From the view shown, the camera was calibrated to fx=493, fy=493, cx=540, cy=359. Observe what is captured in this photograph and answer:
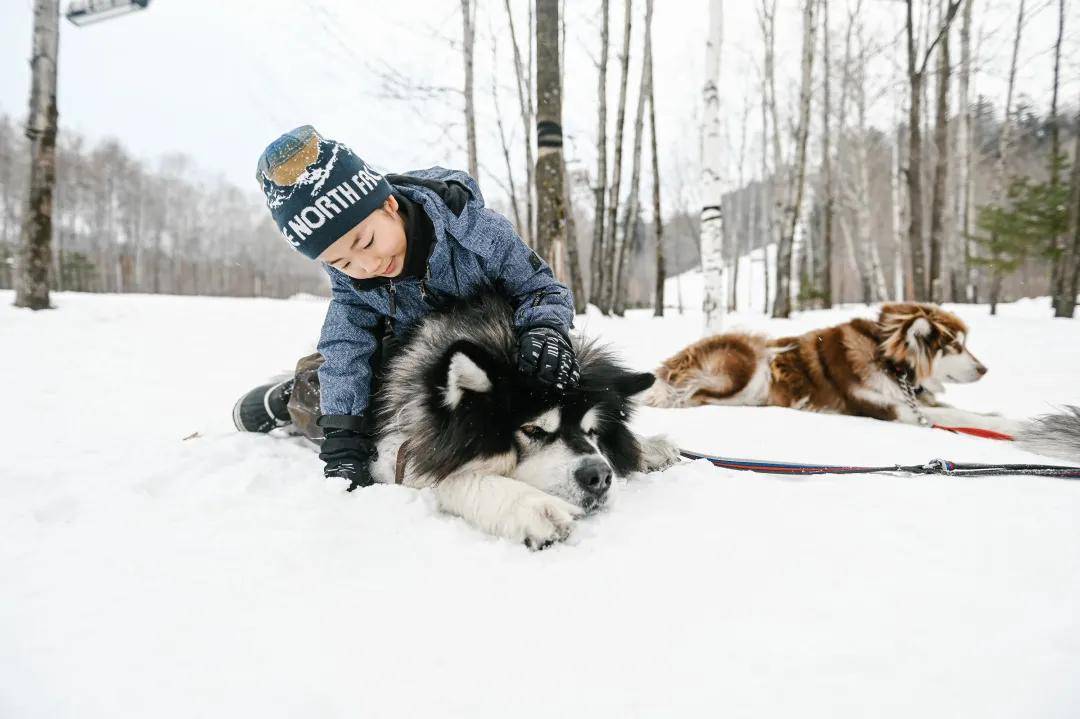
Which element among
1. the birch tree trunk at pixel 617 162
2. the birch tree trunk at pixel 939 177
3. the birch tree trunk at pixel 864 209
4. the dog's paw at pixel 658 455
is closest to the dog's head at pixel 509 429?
the dog's paw at pixel 658 455

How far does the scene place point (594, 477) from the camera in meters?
1.84

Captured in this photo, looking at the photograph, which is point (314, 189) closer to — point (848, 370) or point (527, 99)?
point (848, 370)

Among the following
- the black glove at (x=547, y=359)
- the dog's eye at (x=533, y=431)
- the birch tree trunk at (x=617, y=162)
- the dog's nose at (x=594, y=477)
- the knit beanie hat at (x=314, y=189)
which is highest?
the birch tree trunk at (x=617, y=162)

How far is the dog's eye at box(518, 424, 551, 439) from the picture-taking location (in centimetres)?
200

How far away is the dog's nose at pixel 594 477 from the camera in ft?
6.02

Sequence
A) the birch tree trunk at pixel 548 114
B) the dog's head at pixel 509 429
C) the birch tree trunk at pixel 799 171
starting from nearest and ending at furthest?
1. the dog's head at pixel 509 429
2. the birch tree trunk at pixel 548 114
3. the birch tree trunk at pixel 799 171

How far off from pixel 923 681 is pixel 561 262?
5.97m

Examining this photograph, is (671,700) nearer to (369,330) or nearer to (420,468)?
(420,468)

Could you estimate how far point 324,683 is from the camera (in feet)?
3.30

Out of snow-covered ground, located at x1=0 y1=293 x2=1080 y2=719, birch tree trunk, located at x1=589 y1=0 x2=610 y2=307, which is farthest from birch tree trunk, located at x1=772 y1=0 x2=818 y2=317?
snow-covered ground, located at x1=0 y1=293 x2=1080 y2=719

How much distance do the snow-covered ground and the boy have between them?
1.48 feet

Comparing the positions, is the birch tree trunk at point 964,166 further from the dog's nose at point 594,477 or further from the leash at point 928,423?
the dog's nose at point 594,477

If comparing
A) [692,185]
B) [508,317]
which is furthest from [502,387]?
[692,185]

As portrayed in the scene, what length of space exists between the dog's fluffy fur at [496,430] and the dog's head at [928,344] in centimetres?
313
